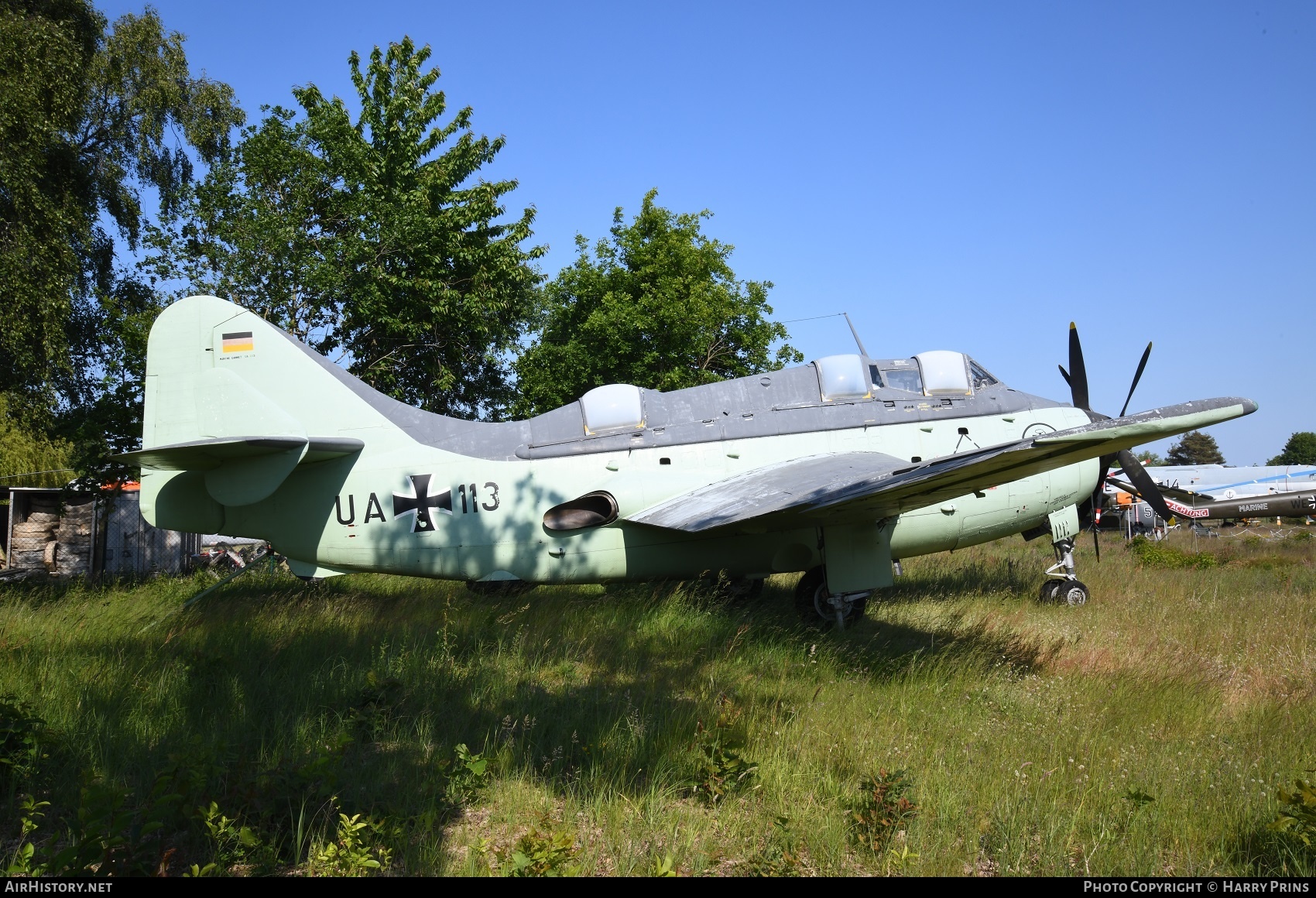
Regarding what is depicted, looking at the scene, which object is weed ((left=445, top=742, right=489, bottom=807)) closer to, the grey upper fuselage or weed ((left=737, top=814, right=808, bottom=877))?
weed ((left=737, top=814, right=808, bottom=877))

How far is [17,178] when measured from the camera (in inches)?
592

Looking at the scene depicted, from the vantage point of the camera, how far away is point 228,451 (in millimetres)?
8156

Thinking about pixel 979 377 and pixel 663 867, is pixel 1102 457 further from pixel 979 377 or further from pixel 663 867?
pixel 663 867

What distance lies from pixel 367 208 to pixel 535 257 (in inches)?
175

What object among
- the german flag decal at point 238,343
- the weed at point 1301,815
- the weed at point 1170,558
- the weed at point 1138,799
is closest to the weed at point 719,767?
the weed at point 1138,799

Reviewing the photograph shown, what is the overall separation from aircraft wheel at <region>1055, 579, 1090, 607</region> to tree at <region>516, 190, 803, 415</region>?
36.6 feet

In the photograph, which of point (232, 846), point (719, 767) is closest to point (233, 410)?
point (232, 846)

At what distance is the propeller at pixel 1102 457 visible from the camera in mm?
10977

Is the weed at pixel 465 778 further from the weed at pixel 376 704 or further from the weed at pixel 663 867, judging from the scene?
the weed at pixel 663 867

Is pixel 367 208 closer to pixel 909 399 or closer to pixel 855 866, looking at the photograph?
pixel 909 399

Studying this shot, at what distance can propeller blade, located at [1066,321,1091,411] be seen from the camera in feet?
38.2

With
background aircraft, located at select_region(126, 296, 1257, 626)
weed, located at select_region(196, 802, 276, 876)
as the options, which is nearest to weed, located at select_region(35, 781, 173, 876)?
weed, located at select_region(196, 802, 276, 876)

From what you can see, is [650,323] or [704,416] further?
[650,323]

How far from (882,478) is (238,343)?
751 cm
